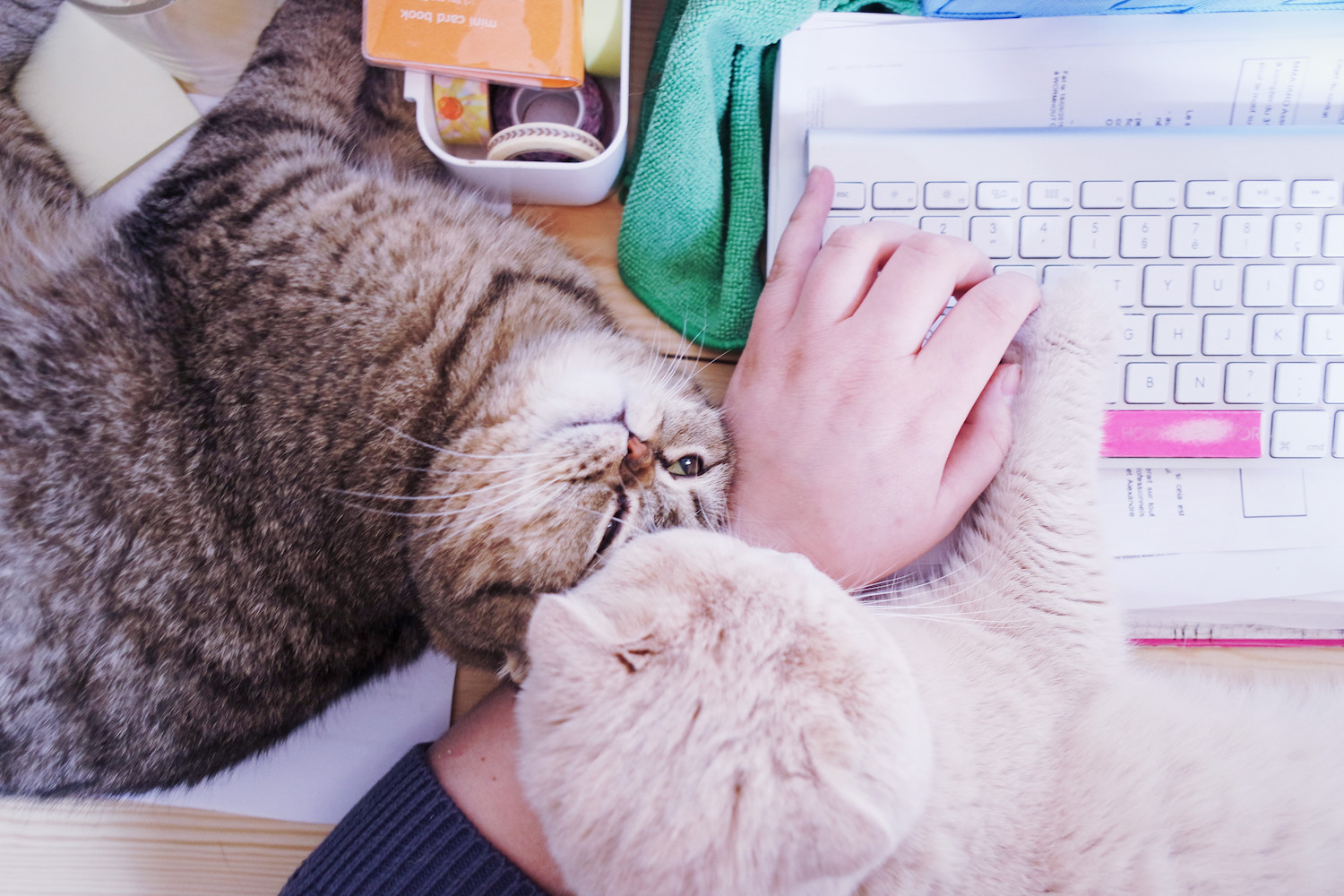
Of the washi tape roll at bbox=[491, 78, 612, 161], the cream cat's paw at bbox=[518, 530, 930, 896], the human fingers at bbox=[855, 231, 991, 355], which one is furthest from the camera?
the washi tape roll at bbox=[491, 78, 612, 161]

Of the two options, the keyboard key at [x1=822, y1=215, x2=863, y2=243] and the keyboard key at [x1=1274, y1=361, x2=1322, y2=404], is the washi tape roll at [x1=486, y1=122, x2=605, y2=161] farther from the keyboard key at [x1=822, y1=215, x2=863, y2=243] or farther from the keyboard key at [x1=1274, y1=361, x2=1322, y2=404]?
the keyboard key at [x1=1274, y1=361, x2=1322, y2=404]

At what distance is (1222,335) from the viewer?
678mm

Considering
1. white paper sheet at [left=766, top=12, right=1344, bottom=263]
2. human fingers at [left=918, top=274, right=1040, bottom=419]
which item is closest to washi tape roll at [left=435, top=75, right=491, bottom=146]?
white paper sheet at [left=766, top=12, right=1344, bottom=263]

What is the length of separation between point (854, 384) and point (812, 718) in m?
0.32

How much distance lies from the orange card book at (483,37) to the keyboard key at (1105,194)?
19.7 inches

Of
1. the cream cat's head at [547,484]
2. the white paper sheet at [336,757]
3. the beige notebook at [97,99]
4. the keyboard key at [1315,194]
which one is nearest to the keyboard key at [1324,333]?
the keyboard key at [1315,194]

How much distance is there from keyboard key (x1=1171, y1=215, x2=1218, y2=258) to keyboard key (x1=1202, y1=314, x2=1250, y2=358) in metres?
0.06

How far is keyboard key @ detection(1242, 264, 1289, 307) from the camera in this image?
67cm

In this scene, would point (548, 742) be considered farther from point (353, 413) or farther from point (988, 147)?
point (988, 147)

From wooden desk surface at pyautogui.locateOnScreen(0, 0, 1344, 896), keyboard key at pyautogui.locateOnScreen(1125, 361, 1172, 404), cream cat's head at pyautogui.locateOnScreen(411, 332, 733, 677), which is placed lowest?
wooden desk surface at pyautogui.locateOnScreen(0, 0, 1344, 896)

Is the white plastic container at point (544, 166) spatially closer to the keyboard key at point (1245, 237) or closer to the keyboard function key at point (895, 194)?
the keyboard function key at point (895, 194)

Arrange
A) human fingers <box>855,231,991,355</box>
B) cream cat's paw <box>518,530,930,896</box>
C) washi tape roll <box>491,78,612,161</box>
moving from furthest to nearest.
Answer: washi tape roll <box>491,78,612,161</box> < human fingers <box>855,231,991,355</box> < cream cat's paw <box>518,530,930,896</box>

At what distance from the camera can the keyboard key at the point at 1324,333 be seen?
2.21 feet

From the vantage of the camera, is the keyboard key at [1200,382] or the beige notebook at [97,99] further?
the beige notebook at [97,99]
